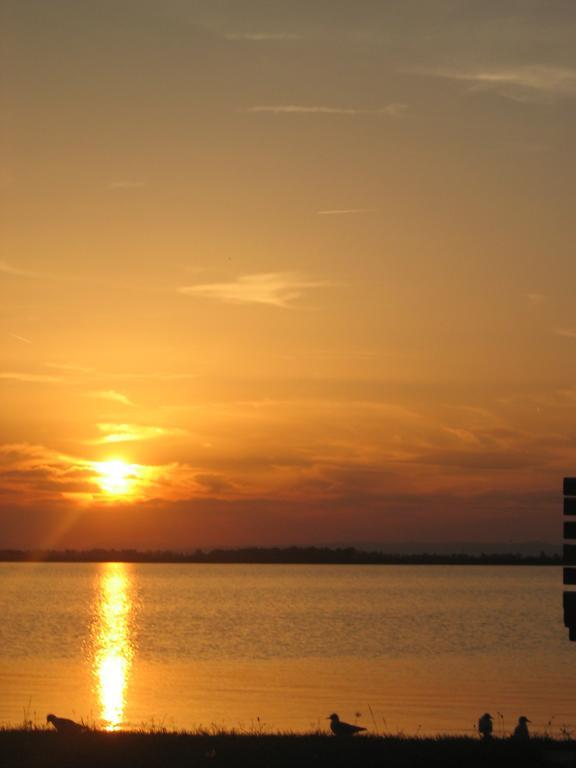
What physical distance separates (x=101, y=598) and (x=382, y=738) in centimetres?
13445

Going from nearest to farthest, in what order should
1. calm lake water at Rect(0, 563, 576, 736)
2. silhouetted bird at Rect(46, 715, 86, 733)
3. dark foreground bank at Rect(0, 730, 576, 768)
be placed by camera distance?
dark foreground bank at Rect(0, 730, 576, 768), silhouetted bird at Rect(46, 715, 86, 733), calm lake water at Rect(0, 563, 576, 736)

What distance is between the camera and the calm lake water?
112 ft

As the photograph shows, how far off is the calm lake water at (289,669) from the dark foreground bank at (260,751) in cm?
976

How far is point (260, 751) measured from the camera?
681 inches

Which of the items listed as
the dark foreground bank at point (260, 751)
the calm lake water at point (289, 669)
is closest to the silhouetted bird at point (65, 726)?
the dark foreground bank at point (260, 751)

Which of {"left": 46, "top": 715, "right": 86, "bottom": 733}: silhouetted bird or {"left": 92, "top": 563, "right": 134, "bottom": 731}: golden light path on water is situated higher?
{"left": 46, "top": 715, "right": 86, "bottom": 733}: silhouetted bird

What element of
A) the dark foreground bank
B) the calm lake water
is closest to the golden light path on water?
the calm lake water

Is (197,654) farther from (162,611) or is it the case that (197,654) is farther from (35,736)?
(162,611)

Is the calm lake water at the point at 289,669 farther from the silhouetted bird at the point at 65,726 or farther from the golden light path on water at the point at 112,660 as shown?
the silhouetted bird at the point at 65,726

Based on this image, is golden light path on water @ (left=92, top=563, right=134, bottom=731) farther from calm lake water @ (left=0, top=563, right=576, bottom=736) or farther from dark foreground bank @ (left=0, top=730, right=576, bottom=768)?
dark foreground bank @ (left=0, top=730, right=576, bottom=768)

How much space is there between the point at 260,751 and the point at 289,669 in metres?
34.3

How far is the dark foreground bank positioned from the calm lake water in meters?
9.76

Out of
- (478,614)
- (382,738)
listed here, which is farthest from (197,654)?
(478,614)

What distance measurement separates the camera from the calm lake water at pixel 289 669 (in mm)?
34219
